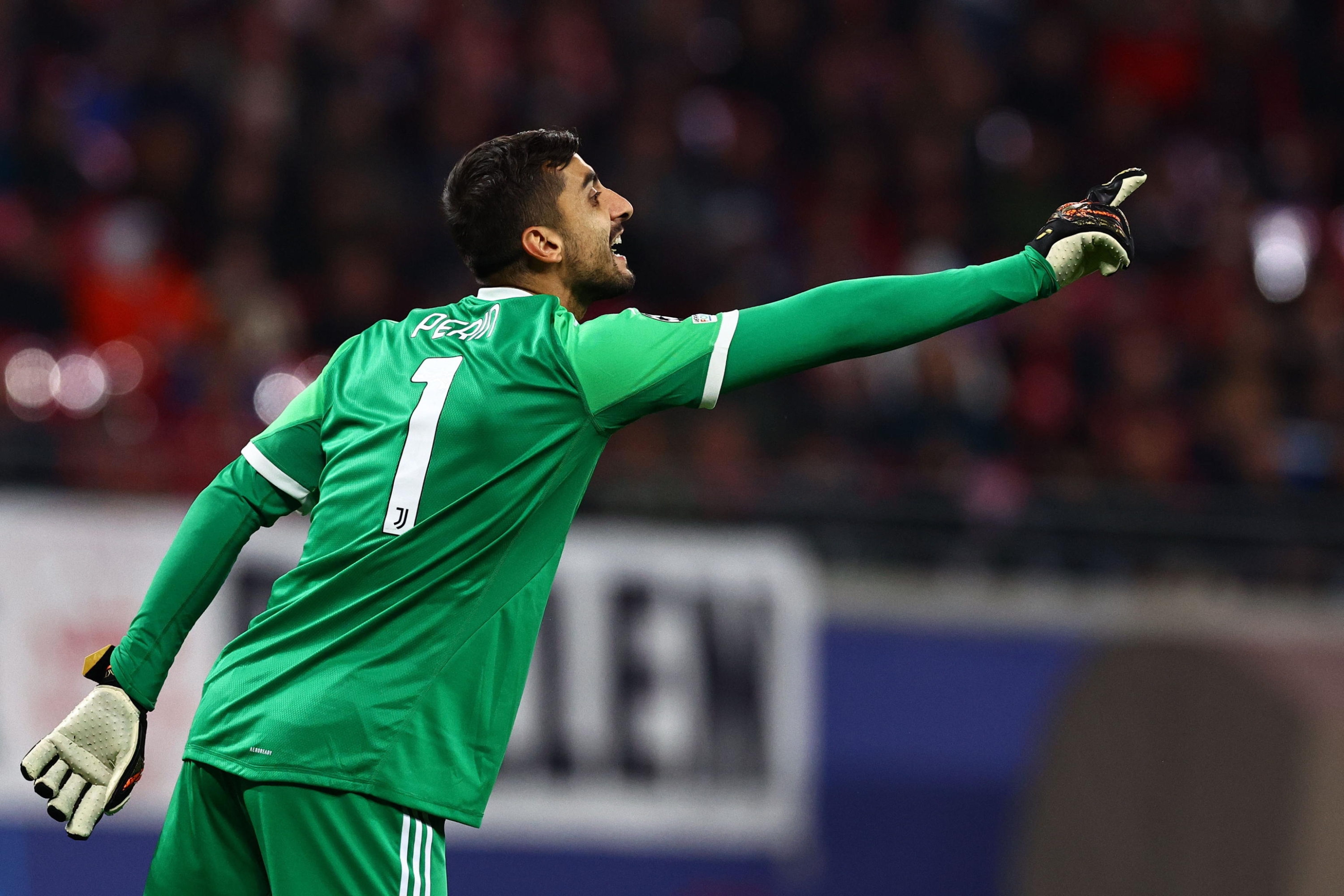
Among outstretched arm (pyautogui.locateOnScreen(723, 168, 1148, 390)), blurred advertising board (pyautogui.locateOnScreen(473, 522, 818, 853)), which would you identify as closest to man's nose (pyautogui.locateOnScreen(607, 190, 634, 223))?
outstretched arm (pyautogui.locateOnScreen(723, 168, 1148, 390))

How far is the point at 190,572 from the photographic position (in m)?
3.70

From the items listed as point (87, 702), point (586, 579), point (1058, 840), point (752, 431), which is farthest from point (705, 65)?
point (87, 702)

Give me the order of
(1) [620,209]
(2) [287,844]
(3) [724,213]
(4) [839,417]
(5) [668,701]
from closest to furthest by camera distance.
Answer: (2) [287,844], (1) [620,209], (5) [668,701], (4) [839,417], (3) [724,213]

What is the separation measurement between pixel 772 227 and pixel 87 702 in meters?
7.61

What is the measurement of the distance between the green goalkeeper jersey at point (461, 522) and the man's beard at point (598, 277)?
0.23 metres

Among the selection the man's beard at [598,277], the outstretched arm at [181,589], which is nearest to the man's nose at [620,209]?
the man's beard at [598,277]

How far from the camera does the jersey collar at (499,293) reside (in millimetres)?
3666

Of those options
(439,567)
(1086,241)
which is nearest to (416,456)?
(439,567)

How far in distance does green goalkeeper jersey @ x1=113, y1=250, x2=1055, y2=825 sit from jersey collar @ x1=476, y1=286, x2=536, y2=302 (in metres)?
0.12

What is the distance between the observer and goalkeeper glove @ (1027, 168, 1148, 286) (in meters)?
3.58

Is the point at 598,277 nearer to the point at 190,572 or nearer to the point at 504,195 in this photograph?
the point at 504,195

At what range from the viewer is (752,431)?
8.97m

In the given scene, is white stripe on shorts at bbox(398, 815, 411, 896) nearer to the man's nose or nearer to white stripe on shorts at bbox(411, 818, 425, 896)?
Answer: white stripe on shorts at bbox(411, 818, 425, 896)

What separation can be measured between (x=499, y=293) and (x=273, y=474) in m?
0.61
